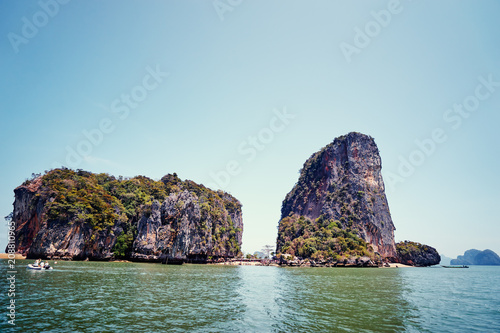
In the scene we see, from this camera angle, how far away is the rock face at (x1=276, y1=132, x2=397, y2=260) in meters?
118

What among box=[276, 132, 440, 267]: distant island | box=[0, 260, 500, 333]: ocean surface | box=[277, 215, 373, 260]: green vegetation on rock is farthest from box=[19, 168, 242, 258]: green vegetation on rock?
box=[0, 260, 500, 333]: ocean surface

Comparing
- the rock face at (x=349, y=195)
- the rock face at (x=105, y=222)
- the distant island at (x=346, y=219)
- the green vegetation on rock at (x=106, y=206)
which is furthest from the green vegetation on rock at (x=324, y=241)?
the rock face at (x=105, y=222)

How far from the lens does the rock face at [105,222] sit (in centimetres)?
7212

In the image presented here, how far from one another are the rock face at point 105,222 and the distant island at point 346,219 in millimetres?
37332

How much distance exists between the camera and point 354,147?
13962 cm

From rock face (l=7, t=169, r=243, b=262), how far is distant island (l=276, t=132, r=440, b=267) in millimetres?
37332

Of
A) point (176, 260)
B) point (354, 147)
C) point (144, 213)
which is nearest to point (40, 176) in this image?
point (144, 213)

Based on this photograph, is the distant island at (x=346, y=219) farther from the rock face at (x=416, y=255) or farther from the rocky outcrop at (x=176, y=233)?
the rocky outcrop at (x=176, y=233)

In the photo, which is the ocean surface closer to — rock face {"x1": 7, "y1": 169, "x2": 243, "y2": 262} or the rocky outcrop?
rock face {"x1": 7, "y1": 169, "x2": 243, "y2": 262}

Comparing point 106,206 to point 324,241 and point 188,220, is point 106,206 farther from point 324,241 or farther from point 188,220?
point 324,241

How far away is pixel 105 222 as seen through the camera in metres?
80.0

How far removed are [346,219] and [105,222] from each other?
98.0m

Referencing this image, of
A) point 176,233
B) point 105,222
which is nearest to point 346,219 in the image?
point 176,233

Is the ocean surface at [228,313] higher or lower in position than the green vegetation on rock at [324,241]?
lower
